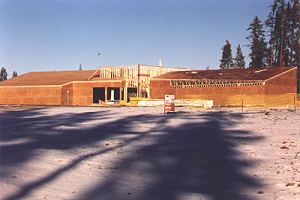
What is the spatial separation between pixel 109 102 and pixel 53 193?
5664cm

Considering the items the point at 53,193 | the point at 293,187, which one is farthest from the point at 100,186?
the point at 293,187

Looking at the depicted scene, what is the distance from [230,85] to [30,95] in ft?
106

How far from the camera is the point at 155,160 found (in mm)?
13492

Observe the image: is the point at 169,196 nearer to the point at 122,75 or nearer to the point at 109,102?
the point at 109,102

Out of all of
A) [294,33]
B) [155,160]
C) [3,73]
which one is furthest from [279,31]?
[3,73]

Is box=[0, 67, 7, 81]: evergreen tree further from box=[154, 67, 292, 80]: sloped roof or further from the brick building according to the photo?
the brick building

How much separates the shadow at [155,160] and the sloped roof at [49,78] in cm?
5283

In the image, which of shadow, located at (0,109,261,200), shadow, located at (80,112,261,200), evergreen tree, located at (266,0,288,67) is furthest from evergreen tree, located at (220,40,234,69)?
shadow, located at (80,112,261,200)

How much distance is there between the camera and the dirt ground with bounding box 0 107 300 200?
9312 mm

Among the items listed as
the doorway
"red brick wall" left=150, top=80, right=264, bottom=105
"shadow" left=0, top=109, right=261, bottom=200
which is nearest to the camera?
"shadow" left=0, top=109, right=261, bottom=200

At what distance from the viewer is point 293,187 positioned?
10031mm

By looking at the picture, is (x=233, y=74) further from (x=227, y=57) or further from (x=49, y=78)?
(x=227, y=57)

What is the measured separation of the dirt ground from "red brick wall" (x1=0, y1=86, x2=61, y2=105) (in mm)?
50418

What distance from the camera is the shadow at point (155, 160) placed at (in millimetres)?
9523
